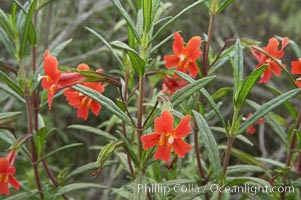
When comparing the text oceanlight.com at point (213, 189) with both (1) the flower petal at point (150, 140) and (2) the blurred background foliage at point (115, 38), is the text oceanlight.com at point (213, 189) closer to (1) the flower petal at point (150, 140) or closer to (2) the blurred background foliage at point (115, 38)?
(1) the flower petal at point (150, 140)

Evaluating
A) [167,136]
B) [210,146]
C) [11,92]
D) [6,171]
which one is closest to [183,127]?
[167,136]

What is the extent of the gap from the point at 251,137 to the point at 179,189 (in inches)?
108

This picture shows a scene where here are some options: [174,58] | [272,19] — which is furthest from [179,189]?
[272,19]

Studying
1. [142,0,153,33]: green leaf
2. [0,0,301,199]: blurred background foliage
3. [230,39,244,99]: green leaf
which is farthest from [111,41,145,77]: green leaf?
[0,0,301,199]: blurred background foliage

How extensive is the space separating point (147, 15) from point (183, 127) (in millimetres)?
319

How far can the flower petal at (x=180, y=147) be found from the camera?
46.0 inches

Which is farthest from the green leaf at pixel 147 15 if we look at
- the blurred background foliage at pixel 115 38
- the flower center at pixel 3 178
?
the blurred background foliage at pixel 115 38

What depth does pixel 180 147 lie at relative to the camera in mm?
1177

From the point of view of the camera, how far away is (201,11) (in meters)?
4.58

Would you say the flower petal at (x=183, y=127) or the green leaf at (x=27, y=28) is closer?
the flower petal at (x=183, y=127)

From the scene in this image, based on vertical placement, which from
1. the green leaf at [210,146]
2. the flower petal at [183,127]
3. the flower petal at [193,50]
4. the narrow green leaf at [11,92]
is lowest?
the green leaf at [210,146]

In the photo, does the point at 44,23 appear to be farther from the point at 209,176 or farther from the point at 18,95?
the point at 209,176

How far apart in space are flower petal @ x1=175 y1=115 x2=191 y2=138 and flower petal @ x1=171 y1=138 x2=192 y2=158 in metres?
0.03

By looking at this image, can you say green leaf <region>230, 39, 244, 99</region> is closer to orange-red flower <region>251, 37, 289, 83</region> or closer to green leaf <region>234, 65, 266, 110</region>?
green leaf <region>234, 65, 266, 110</region>
